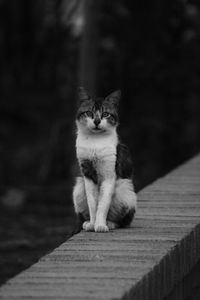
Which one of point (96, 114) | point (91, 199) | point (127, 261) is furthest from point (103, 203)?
point (127, 261)

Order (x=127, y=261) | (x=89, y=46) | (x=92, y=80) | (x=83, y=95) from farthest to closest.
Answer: (x=89, y=46) → (x=92, y=80) → (x=83, y=95) → (x=127, y=261)

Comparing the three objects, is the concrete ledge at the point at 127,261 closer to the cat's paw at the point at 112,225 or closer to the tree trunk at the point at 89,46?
the cat's paw at the point at 112,225

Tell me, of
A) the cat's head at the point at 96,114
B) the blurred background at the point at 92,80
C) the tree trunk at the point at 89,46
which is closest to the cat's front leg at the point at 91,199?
the cat's head at the point at 96,114

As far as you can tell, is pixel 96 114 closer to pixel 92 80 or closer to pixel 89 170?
pixel 89 170

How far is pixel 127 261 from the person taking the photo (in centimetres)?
405

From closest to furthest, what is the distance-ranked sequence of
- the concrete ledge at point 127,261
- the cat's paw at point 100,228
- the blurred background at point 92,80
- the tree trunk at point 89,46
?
the concrete ledge at point 127,261 < the cat's paw at point 100,228 < the tree trunk at point 89,46 < the blurred background at point 92,80

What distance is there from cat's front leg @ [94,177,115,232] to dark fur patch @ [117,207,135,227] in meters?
0.15

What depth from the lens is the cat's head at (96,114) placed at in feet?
16.1

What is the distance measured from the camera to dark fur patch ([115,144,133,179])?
500 centimetres

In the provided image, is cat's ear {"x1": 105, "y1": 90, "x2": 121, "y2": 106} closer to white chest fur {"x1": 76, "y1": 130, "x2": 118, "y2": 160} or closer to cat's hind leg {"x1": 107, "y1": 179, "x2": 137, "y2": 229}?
white chest fur {"x1": 76, "y1": 130, "x2": 118, "y2": 160}

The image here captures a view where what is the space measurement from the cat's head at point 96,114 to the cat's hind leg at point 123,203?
1.06ft

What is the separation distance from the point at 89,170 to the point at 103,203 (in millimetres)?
207

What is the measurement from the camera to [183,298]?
4656 millimetres

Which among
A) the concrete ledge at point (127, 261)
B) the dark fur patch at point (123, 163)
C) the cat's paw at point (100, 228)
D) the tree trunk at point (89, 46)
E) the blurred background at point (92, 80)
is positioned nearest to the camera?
the concrete ledge at point (127, 261)
